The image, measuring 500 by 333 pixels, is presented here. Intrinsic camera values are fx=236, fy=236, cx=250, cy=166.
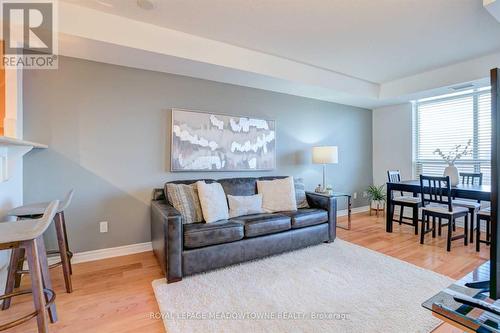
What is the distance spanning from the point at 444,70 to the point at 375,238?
2777 millimetres

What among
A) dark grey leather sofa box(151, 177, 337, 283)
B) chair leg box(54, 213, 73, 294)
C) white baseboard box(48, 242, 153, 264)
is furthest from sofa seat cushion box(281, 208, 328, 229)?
chair leg box(54, 213, 73, 294)

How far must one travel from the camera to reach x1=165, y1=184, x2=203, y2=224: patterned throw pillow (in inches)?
101

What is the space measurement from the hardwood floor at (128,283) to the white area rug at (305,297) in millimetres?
170

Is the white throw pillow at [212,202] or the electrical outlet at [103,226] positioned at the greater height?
the white throw pillow at [212,202]

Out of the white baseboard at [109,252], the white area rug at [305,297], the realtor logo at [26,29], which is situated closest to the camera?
the white area rug at [305,297]

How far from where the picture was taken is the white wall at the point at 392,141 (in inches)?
185

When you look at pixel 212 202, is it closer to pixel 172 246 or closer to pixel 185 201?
pixel 185 201

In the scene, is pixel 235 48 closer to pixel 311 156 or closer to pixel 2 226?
pixel 311 156

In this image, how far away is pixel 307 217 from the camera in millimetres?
2977

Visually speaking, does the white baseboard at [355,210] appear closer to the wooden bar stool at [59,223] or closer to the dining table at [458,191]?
the dining table at [458,191]

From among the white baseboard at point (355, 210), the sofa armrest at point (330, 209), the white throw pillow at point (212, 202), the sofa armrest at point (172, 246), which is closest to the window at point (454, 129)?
the white baseboard at point (355, 210)

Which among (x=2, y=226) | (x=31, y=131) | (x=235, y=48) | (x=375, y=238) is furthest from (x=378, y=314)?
(x=31, y=131)

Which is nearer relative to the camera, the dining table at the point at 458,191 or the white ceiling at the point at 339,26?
the white ceiling at the point at 339,26

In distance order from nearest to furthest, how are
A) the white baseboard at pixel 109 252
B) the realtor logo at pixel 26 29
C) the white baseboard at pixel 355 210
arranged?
the realtor logo at pixel 26 29, the white baseboard at pixel 109 252, the white baseboard at pixel 355 210
